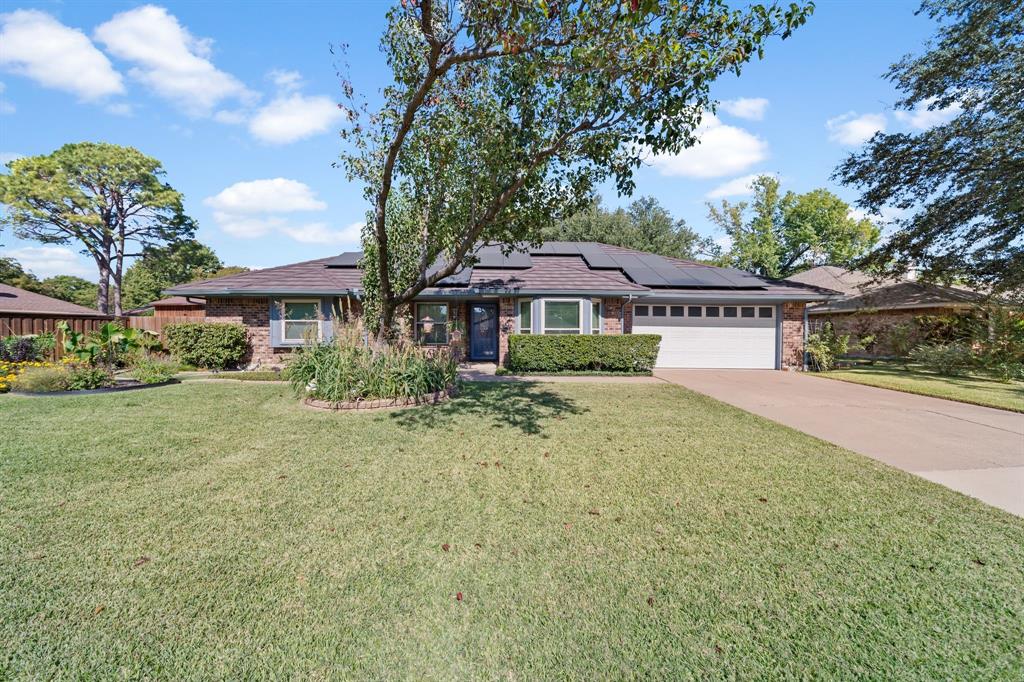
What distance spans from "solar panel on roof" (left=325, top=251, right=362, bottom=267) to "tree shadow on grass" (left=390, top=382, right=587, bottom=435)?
857 cm

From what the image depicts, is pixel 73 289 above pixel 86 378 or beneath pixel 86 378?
above

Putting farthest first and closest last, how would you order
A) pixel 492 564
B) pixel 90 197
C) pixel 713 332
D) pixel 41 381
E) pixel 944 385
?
pixel 90 197, pixel 713 332, pixel 944 385, pixel 41 381, pixel 492 564

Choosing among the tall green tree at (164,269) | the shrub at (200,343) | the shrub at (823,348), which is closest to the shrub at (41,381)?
the shrub at (200,343)

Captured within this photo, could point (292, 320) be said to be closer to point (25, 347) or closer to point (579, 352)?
point (25, 347)

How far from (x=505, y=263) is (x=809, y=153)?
9.21 metres

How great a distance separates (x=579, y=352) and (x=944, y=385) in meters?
9.04

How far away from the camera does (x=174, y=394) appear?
A: 27.3 feet

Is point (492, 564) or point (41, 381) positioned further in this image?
point (41, 381)

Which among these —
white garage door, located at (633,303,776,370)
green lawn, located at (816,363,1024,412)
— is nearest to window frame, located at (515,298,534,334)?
white garage door, located at (633,303,776,370)

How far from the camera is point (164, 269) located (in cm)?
3431

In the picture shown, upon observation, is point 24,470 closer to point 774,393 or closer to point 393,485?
point 393,485

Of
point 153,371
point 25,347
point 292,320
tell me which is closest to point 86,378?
point 153,371

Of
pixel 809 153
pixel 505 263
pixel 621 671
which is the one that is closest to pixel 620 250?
pixel 505 263

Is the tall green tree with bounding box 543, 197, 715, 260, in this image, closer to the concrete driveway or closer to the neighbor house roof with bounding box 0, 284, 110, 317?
the concrete driveway
